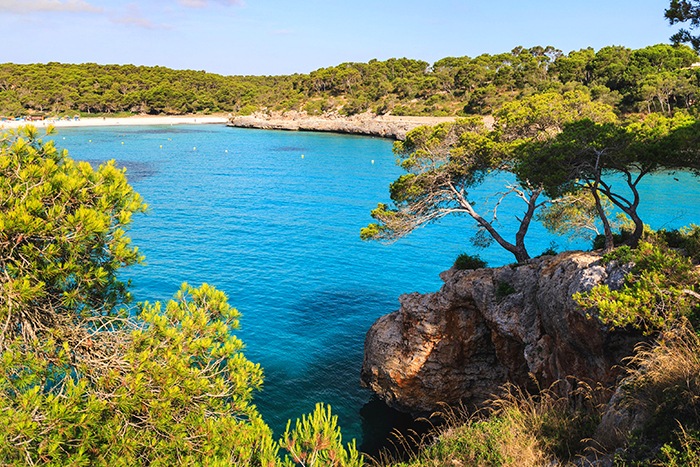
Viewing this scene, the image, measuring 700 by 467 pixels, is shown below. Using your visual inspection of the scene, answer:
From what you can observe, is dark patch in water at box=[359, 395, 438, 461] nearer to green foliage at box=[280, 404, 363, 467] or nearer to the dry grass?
the dry grass

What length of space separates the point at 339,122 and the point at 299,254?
9732 cm

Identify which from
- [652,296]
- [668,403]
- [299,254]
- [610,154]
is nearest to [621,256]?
[652,296]

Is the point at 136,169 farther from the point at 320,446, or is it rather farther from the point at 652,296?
the point at 652,296

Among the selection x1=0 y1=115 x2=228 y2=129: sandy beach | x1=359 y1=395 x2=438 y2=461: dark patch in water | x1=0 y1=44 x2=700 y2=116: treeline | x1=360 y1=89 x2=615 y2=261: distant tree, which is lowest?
x1=359 y1=395 x2=438 y2=461: dark patch in water

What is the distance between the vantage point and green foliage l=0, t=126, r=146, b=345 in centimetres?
710

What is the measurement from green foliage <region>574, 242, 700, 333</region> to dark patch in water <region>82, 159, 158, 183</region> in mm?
58863

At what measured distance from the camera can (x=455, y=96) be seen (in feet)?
380

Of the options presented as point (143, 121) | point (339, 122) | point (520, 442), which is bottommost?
point (520, 442)

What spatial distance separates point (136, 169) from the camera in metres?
65.5

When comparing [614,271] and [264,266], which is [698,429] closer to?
[614,271]

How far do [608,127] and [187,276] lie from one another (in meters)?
25.1

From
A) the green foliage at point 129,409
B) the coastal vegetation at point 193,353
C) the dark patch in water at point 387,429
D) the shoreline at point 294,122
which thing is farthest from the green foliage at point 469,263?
the shoreline at point 294,122

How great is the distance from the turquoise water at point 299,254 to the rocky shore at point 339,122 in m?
38.6

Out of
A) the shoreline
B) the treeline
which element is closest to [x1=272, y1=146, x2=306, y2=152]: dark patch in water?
the shoreline
